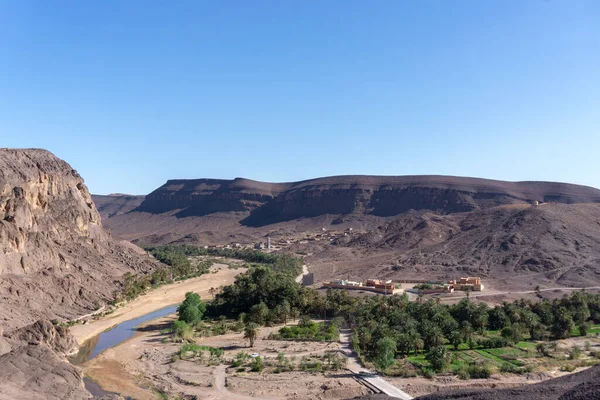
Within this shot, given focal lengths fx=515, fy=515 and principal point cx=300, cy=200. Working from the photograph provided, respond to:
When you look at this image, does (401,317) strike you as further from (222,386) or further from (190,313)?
(190,313)

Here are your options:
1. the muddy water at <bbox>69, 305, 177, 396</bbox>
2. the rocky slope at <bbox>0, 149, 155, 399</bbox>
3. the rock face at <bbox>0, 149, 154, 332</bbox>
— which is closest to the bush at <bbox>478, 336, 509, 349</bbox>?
the muddy water at <bbox>69, 305, 177, 396</bbox>

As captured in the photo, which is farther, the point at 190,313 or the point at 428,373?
the point at 190,313

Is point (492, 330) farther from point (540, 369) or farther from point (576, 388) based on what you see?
point (576, 388)

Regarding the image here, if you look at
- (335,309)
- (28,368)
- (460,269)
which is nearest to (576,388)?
(28,368)

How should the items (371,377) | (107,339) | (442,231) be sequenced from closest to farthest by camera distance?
(371,377)
(107,339)
(442,231)

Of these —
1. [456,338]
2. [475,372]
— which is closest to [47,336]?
[475,372]

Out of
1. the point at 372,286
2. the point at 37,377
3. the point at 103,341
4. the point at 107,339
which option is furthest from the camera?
the point at 372,286

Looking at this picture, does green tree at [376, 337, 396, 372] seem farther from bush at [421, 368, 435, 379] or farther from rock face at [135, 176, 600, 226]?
rock face at [135, 176, 600, 226]
